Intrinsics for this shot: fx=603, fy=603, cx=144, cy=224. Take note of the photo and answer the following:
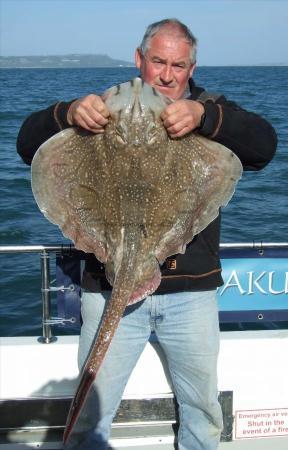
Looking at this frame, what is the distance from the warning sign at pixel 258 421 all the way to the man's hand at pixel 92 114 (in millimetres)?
2380

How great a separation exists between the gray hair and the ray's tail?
1.17m

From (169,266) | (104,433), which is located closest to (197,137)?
(169,266)

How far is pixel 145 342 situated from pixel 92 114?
137 cm

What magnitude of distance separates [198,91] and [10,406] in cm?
234

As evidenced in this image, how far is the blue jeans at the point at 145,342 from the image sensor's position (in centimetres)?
331

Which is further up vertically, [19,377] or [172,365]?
[172,365]

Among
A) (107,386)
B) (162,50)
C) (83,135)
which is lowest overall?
(107,386)

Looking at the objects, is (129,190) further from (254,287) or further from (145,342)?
(254,287)

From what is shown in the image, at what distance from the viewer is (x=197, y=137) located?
2877mm

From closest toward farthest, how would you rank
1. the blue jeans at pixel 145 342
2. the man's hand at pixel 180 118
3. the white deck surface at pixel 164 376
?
the man's hand at pixel 180 118 < the blue jeans at pixel 145 342 < the white deck surface at pixel 164 376

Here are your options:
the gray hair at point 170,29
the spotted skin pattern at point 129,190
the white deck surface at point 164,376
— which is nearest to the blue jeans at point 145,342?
the spotted skin pattern at point 129,190

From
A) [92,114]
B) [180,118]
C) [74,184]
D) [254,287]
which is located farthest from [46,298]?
[180,118]

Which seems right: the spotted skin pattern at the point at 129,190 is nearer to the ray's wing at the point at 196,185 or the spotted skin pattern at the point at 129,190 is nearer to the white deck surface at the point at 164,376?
the ray's wing at the point at 196,185

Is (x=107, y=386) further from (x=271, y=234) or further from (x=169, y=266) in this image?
(x=271, y=234)
